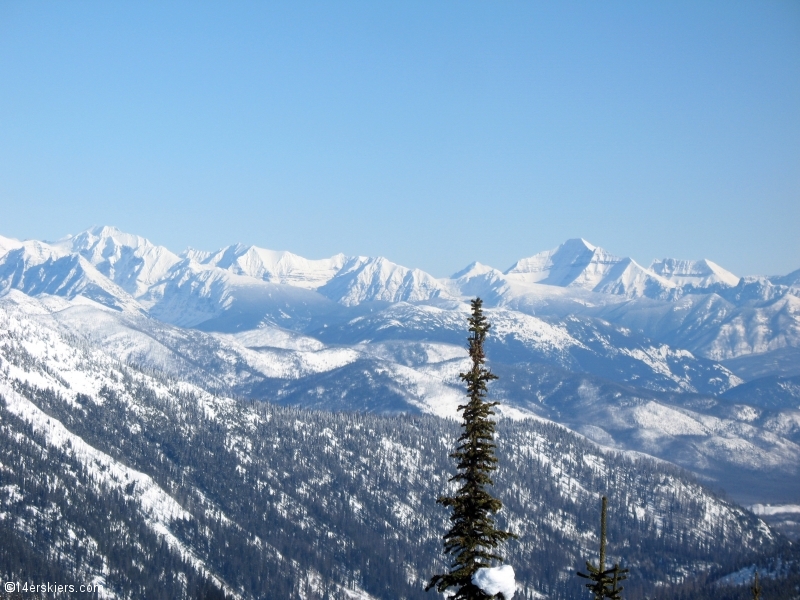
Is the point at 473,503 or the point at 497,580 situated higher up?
the point at 473,503

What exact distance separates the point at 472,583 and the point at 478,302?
56.4 feet

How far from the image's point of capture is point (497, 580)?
51031 mm

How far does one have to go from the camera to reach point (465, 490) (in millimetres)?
56719

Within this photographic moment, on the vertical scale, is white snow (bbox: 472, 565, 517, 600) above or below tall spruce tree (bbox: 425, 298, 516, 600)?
below

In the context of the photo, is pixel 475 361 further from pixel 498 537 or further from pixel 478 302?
pixel 498 537

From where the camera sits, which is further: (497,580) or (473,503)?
(473,503)

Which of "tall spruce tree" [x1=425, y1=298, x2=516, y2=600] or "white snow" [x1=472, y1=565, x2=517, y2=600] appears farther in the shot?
"tall spruce tree" [x1=425, y1=298, x2=516, y2=600]

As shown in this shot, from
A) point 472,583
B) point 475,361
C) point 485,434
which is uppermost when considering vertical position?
point 475,361

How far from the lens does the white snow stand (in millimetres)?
50938

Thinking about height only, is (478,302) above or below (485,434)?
above

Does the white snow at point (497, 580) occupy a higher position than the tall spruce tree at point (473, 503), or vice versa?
the tall spruce tree at point (473, 503)

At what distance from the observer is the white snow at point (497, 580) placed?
167 feet

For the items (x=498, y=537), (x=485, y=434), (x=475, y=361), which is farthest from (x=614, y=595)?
(x=475, y=361)

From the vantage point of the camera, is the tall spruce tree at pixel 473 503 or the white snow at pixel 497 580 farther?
the tall spruce tree at pixel 473 503
